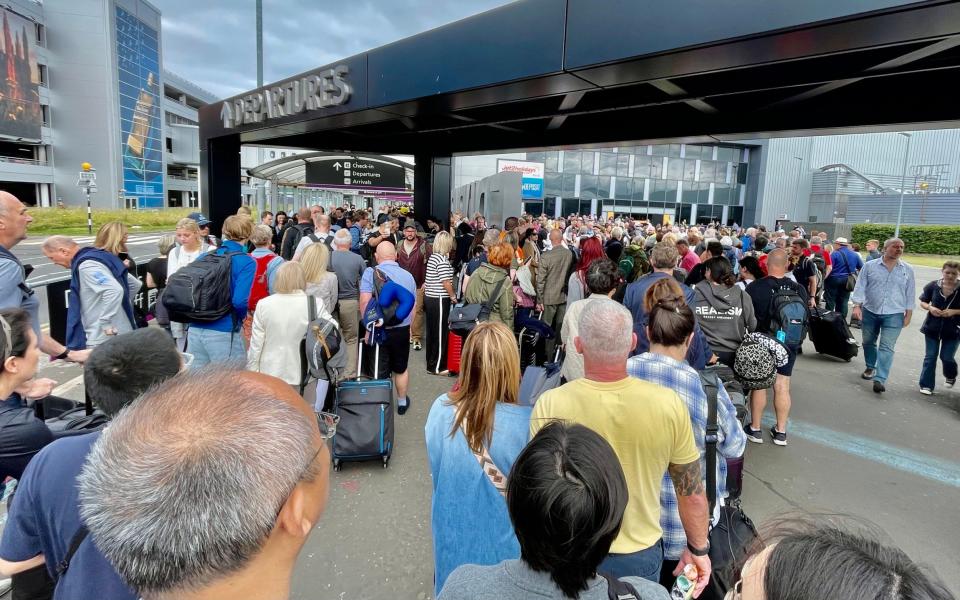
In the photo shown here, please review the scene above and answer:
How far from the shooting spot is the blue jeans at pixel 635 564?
1.97m

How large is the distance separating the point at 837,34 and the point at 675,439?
319 centimetres

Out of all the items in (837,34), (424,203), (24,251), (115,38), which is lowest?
(24,251)

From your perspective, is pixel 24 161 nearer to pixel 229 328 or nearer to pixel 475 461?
pixel 229 328

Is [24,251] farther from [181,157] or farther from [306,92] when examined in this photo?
[181,157]

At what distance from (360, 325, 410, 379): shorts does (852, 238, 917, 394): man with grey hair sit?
20.9ft

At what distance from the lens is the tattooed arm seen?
210cm

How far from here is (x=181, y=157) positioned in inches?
2448

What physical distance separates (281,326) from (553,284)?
12.5ft

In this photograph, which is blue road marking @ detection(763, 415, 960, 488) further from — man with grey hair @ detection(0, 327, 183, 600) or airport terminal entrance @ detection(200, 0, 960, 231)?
man with grey hair @ detection(0, 327, 183, 600)

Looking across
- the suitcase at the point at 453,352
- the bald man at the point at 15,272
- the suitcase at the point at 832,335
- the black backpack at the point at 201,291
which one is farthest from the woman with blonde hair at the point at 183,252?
the suitcase at the point at 832,335

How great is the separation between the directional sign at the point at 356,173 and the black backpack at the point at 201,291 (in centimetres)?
1009

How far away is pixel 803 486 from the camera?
14.0ft

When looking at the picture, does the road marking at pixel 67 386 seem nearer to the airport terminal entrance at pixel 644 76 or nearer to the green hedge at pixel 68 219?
the airport terminal entrance at pixel 644 76

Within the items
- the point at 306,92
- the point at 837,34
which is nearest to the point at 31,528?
the point at 837,34
